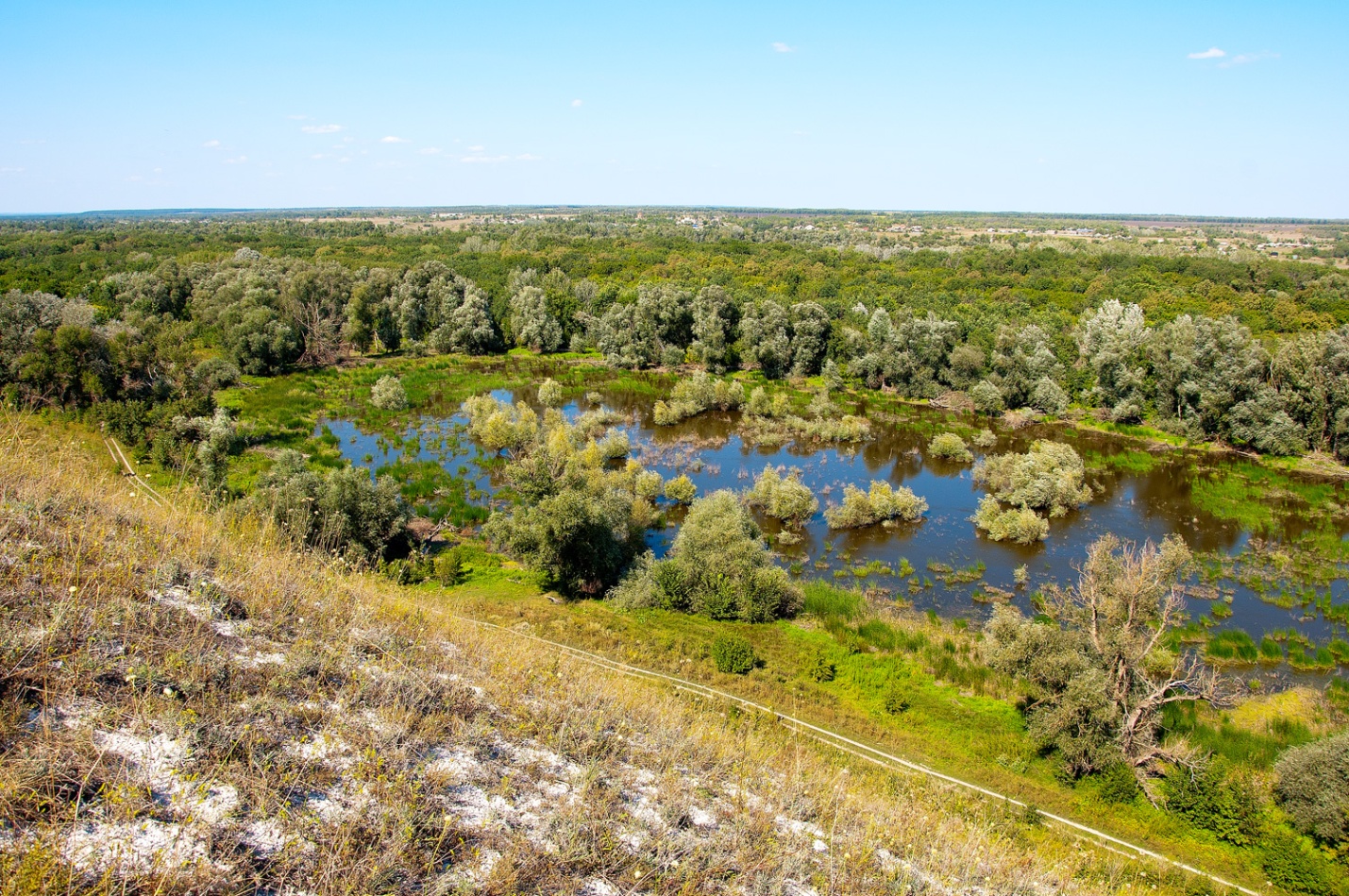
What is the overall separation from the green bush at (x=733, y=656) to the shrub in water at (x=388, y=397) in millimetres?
33172


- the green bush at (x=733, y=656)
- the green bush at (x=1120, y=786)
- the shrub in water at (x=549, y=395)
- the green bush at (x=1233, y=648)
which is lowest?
the green bush at (x=1233, y=648)

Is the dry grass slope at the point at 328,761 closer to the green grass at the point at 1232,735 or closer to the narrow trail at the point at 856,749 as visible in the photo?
the narrow trail at the point at 856,749

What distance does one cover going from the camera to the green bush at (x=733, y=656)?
645 inches

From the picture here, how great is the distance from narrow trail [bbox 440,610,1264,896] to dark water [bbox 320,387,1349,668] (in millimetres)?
9193

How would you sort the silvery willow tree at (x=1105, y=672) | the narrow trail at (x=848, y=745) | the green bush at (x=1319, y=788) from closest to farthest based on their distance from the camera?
1. the narrow trail at (x=848, y=745)
2. the green bush at (x=1319, y=788)
3. the silvery willow tree at (x=1105, y=672)

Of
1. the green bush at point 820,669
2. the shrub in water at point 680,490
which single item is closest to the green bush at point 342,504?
the shrub in water at point 680,490

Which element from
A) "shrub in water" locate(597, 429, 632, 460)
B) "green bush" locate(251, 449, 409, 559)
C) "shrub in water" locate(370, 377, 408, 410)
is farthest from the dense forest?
"shrub in water" locate(597, 429, 632, 460)

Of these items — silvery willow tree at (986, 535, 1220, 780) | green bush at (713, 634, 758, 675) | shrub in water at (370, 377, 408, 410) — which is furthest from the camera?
shrub in water at (370, 377, 408, 410)

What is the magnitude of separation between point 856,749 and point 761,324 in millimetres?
42539

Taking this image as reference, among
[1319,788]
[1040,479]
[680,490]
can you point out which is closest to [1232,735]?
[1319,788]

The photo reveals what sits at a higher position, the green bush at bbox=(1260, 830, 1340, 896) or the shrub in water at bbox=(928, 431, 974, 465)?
the shrub in water at bbox=(928, 431, 974, 465)

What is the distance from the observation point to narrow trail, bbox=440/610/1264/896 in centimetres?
1140

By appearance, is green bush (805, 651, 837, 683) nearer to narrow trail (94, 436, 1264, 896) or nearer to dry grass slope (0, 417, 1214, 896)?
narrow trail (94, 436, 1264, 896)

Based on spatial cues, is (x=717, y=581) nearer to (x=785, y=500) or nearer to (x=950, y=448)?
(x=785, y=500)
